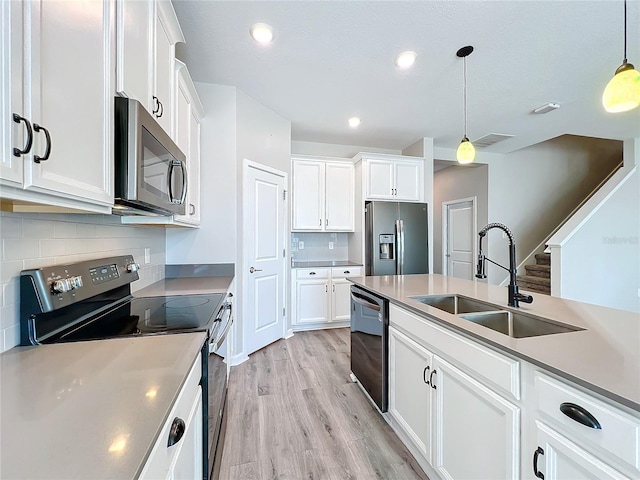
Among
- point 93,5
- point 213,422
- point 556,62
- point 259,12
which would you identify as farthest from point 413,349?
point 556,62

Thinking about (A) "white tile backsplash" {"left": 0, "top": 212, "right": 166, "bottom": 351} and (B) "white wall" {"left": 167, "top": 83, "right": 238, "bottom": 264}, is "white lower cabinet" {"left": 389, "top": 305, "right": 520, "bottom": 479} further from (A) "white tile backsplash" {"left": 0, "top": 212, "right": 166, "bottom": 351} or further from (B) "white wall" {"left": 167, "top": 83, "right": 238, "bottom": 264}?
(B) "white wall" {"left": 167, "top": 83, "right": 238, "bottom": 264}

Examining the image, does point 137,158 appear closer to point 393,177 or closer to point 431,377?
point 431,377

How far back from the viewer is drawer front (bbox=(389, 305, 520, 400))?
0.99 m

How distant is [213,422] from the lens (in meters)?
1.31

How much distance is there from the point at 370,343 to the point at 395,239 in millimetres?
2166

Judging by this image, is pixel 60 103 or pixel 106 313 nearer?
pixel 60 103

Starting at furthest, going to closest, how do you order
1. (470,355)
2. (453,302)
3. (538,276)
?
1. (538,276)
2. (453,302)
3. (470,355)

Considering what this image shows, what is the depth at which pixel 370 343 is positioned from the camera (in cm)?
211

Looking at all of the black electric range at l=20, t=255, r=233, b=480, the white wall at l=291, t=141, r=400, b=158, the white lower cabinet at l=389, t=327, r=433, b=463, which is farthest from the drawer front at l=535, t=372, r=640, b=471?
the white wall at l=291, t=141, r=400, b=158


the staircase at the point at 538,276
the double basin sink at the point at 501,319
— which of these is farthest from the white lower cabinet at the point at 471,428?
the staircase at the point at 538,276

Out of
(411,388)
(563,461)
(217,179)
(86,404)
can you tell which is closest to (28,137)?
(86,404)

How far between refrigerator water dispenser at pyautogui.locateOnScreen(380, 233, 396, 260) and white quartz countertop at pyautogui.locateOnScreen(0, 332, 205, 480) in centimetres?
325

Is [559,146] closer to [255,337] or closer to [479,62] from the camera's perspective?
[479,62]

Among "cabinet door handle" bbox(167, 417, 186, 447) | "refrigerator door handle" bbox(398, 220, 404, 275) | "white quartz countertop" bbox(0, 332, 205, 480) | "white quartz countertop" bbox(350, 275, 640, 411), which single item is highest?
"refrigerator door handle" bbox(398, 220, 404, 275)
